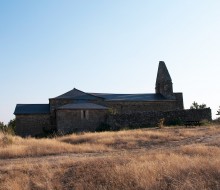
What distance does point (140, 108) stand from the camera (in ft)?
143

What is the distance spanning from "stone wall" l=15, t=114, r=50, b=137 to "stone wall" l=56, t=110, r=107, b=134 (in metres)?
2.93

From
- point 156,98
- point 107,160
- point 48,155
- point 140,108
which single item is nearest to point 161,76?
point 156,98

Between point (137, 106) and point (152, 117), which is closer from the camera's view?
point (152, 117)

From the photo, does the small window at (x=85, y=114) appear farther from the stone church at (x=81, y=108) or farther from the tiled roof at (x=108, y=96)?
the tiled roof at (x=108, y=96)

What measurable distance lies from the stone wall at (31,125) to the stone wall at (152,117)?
737 cm

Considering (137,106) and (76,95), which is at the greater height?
(76,95)

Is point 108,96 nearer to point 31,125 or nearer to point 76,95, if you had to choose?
point 76,95

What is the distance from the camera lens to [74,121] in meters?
36.2

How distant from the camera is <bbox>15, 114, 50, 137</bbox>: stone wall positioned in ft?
124

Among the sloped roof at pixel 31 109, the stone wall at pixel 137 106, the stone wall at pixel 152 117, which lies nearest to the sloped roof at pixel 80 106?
the stone wall at pixel 152 117

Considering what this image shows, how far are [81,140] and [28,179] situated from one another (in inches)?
442

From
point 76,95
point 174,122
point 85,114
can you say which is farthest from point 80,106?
point 174,122

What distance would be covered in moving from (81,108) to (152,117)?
7427 millimetres

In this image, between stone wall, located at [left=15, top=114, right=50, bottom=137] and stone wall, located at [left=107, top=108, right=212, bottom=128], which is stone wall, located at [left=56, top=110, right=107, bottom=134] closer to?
stone wall, located at [left=107, top=108, right=212, bottom=128]
